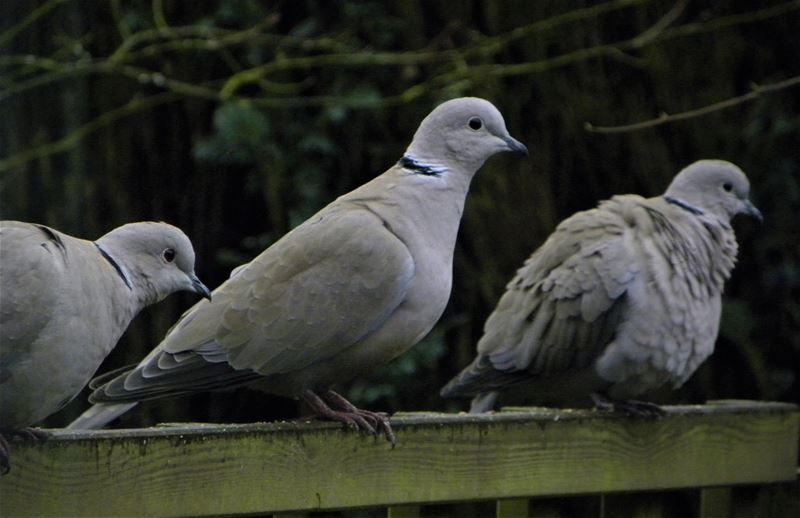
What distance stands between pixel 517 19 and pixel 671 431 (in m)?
2.39

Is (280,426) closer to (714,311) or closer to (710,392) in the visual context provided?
(714,311)

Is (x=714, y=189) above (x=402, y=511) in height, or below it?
above

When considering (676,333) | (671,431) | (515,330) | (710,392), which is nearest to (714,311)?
(676,333)

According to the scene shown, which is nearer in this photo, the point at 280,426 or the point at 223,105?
the point at 280,426

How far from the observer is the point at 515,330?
148 inches

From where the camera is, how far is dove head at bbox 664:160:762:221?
396 cm

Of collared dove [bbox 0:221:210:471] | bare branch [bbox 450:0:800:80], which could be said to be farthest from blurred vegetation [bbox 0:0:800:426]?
collared dove [bbox 0:221:210:471]

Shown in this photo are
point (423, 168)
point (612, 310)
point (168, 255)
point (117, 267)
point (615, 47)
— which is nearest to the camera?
point (117, 267)

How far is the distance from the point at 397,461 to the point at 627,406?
1.26 metres

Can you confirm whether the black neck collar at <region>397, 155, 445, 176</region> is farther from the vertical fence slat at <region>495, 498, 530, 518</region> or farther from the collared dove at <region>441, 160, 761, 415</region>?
the vertical fence slat at <region>495, 498, 530, 518</region>

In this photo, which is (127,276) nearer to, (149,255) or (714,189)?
(149,255)

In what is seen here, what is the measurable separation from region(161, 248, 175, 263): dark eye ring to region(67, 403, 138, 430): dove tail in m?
0.39

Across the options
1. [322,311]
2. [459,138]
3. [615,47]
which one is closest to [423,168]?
[459,138]

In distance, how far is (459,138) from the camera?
10.3ft
